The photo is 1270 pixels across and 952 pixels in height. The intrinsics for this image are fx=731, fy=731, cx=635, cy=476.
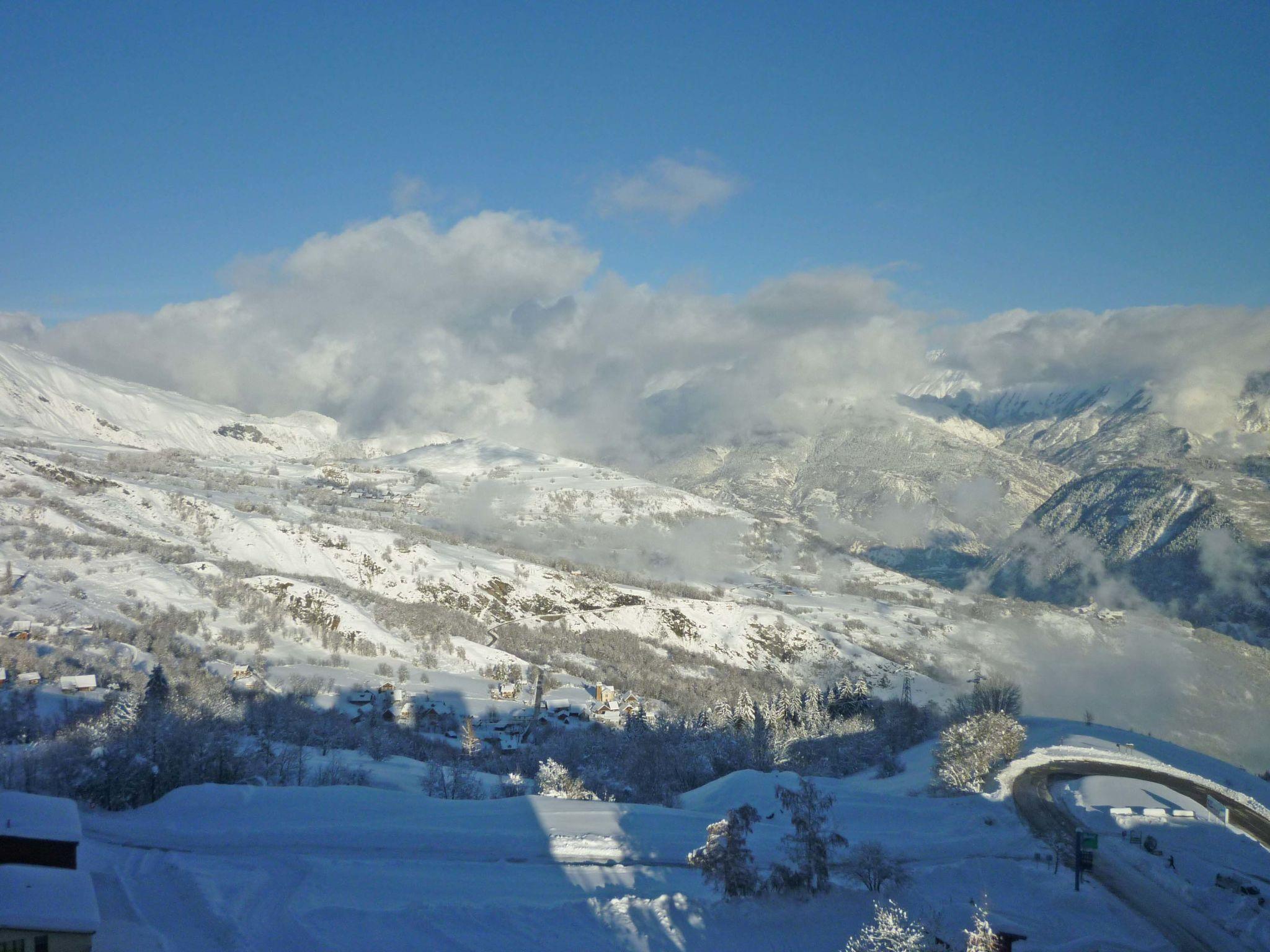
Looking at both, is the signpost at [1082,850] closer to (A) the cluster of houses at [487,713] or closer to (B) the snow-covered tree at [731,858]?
(B) the snow-covered tree at [731,858]

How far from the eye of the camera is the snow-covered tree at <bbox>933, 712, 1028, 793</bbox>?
166 feet

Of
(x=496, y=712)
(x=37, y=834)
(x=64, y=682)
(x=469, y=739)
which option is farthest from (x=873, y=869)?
(x=64, y=682)

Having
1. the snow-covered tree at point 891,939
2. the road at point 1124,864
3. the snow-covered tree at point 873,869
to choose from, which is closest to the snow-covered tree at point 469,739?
the snow-covered tree at point 873,869

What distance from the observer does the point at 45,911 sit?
71.1 ft

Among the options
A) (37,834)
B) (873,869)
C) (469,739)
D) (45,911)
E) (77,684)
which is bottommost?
(469,739)

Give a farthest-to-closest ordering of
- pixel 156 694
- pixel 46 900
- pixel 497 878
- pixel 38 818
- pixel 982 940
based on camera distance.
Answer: pixel 156 694
pixel 497 878
pixel 38 818
pixel 46 900
pixel 982 940

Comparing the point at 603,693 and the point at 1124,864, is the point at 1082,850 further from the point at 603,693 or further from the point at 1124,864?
the point at 603,693

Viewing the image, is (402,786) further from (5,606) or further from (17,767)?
(5,606)

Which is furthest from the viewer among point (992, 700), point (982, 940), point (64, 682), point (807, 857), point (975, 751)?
point (992, 700)

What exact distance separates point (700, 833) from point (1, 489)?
6755 inches

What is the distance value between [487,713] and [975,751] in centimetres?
5685

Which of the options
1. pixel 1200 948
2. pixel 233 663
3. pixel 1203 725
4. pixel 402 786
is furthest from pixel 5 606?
pixel 1203 725

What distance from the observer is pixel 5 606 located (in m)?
88.9

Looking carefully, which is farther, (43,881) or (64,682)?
(64,682)
